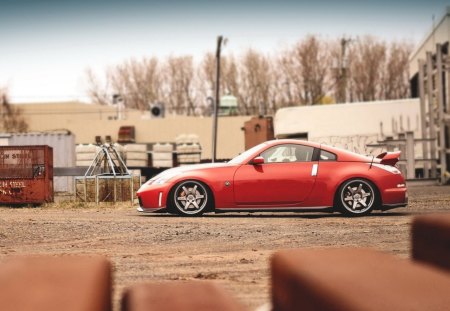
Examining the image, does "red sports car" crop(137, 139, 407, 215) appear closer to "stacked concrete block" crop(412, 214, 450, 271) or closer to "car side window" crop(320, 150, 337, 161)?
"car side window" crop(320, 150, 337, 161)

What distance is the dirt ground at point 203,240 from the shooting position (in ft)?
22.0

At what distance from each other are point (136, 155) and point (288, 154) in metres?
29.2

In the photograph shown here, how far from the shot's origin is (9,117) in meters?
81.7

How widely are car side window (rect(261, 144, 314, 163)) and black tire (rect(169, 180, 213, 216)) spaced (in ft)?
4.07

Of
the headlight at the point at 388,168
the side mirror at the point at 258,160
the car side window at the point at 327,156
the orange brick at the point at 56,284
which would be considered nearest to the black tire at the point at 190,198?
the side mirror at the point at 258,160

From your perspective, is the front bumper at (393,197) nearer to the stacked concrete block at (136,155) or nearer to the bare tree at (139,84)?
the stacked concrete block at (136,155)

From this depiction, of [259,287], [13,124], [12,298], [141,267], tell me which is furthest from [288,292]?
[13,124]

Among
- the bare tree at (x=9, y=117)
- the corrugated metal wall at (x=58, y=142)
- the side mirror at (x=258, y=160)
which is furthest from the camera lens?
the bare tree at (x=9, y=117)

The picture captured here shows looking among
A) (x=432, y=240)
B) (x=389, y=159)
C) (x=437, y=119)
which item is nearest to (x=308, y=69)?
(x=437, y=119)

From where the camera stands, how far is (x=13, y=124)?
80.8 meters

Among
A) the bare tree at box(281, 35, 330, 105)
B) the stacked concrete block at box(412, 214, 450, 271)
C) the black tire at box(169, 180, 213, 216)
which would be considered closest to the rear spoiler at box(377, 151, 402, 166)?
the black tire at box(169, 180, 213, 216)

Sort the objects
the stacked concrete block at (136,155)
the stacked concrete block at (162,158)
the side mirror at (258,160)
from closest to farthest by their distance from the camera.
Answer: the side mirror at (258,160) → the stacked concrete block at (136,155) → the stacked concrete block at (162,158)

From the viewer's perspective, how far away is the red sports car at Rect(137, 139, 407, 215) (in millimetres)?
13703

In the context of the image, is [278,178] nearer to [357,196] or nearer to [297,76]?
[357,196]
